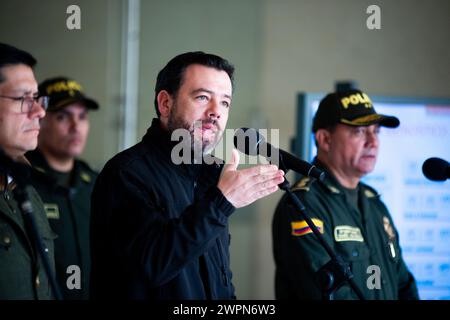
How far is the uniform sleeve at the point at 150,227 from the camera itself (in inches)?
52.9

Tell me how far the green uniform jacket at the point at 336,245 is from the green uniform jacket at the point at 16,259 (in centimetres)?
92

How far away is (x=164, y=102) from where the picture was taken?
5.48 ft

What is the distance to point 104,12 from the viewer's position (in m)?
3.70

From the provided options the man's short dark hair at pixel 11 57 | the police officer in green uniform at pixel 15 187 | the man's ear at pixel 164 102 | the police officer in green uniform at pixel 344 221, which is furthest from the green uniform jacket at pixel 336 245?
the man's short dark hair at pixel 11 57

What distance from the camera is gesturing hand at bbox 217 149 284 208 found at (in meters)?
1.38

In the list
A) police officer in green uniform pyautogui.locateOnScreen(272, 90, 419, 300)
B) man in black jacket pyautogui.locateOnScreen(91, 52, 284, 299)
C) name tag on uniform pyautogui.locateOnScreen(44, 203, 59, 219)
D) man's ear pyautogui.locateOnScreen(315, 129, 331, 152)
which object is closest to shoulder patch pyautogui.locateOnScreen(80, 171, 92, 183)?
name tag on uniform pyautogui.locateOnScreen(44, 203, 59, 219)

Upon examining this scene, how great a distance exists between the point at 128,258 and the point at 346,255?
40.4 inches

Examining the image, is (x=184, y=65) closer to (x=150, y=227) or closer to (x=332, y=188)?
(x=150, y=227)

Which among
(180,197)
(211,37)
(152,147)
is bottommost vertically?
(180,197)

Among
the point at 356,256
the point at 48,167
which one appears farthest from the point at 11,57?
the point at 356,256

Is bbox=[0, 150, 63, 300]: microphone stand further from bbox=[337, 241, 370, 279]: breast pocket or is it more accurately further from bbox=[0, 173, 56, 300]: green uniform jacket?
bbox=[337, 241, 370, 279]: breast pocket

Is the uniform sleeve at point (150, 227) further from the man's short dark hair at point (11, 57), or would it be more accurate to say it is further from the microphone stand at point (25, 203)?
the man's short dark hair at point (11, 57)
